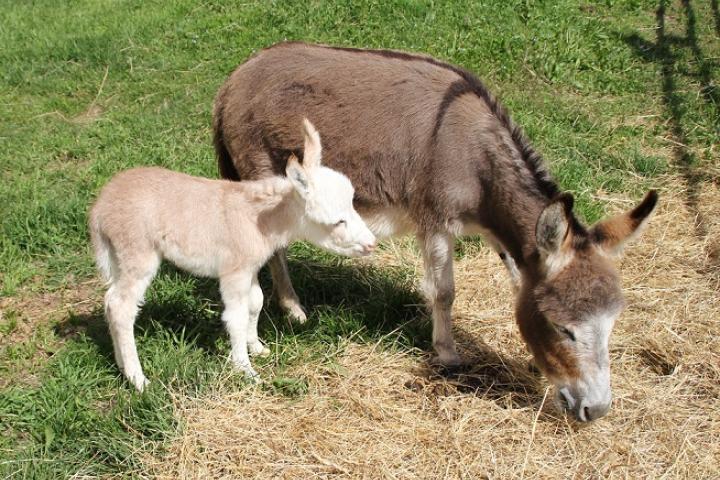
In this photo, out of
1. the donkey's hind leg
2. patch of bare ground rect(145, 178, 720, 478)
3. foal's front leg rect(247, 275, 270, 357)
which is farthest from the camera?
foal's front leg rect(247, 275, 270, 357)

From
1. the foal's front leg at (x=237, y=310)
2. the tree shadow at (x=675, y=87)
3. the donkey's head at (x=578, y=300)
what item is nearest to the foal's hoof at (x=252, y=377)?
the foal's front leg at (x=237, y=310)

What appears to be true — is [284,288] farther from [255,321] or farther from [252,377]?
[252,377]

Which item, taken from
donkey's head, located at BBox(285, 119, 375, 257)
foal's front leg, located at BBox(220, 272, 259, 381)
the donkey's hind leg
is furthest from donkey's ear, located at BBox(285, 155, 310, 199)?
the donkey's hind leg

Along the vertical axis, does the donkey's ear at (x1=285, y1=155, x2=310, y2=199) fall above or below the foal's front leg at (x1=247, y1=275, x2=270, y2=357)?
above

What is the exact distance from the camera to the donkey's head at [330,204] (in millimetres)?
3863

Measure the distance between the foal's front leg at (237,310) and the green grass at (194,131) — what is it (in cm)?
17

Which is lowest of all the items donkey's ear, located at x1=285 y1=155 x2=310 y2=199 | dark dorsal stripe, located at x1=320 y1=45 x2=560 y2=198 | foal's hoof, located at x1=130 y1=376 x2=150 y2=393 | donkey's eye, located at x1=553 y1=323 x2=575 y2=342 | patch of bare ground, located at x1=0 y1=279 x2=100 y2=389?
patch of bare ground, located at x1=0 y1=279 x2=100 y2=389

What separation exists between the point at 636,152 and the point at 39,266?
5.22 meters

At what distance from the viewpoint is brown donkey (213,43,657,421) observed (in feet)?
11.5

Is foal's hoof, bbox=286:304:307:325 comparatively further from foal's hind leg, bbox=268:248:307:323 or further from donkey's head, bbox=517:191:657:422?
donkey's head, bbox=517:191:657:422

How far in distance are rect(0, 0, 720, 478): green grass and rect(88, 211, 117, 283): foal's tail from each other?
54 centimetres

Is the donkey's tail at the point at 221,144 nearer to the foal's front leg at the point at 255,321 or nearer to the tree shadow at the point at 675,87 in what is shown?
the foal's front leg at the point at 255,321

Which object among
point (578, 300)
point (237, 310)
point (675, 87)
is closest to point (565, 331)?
point (578, 300)

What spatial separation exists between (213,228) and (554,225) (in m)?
1.85
